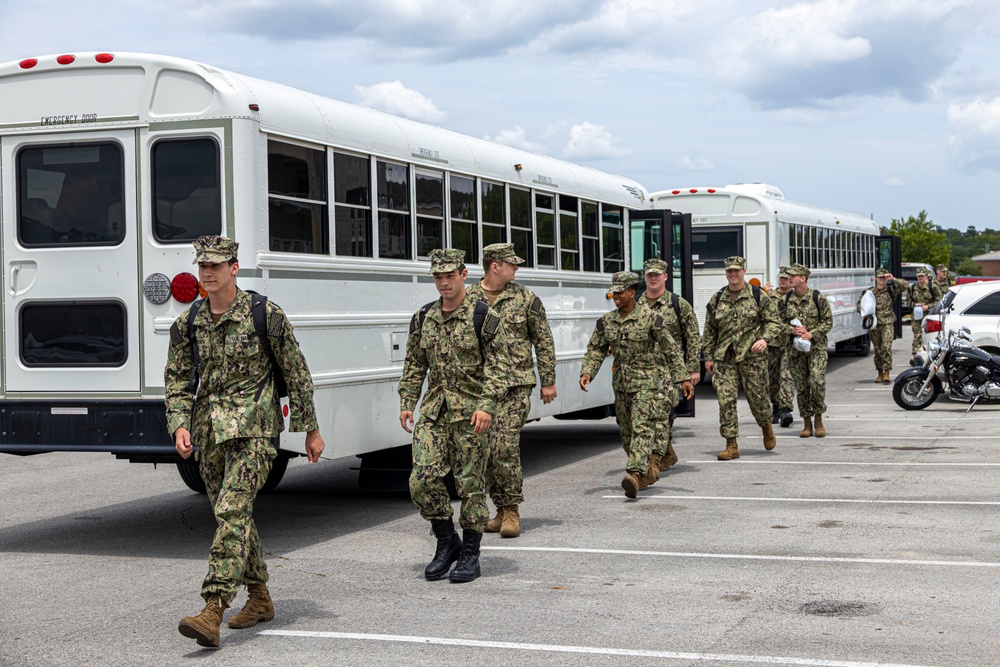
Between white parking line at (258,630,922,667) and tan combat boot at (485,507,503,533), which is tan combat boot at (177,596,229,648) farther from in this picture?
tan combat boot at (485,507,503,533)

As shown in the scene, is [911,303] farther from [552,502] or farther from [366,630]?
[366,630]

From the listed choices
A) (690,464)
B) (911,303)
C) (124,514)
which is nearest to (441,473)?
(124,514)

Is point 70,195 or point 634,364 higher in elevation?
point 70,195

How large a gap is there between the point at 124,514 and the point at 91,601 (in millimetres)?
3404

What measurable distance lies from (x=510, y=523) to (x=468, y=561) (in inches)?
56.5

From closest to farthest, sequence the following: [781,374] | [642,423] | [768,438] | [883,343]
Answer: [642,423] < [768,438] < [781,374] < [883,343]

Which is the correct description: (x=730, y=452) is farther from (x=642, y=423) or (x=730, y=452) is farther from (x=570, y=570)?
(x=570, y=570)

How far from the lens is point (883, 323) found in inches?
866

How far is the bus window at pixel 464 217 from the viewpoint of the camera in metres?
10.8

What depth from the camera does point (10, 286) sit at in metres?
8.91

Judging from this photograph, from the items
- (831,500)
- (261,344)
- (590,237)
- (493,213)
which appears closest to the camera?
(261,344)

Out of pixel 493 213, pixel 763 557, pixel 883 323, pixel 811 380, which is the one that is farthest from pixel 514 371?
pixel 883 323

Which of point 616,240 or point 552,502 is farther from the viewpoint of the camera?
point 616,240

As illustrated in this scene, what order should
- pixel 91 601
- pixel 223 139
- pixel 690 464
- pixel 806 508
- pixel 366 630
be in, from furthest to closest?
pixel 690 464 → pixel 806 508 → pixel 223 139 → pixel 91 601 → pixel 366 630
